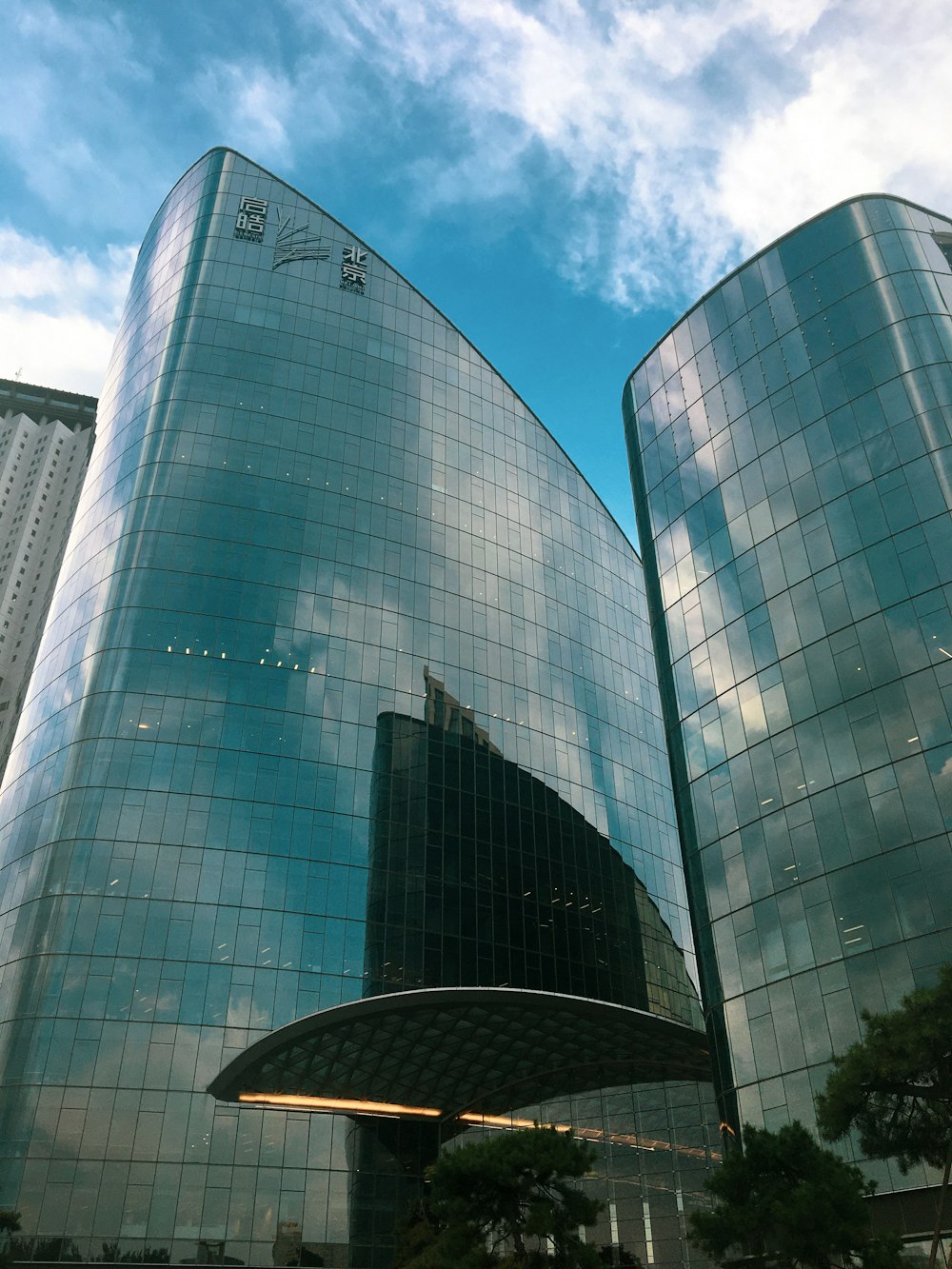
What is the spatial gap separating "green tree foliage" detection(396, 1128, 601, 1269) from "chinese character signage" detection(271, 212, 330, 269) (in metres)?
70.3

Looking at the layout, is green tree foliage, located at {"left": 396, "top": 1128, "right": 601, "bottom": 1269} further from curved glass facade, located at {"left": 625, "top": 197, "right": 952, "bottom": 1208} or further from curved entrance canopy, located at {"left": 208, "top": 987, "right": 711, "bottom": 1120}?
curved entrance canopy, located at {"left": 208, "top": 987, "right": 711, "bottom": 1120}

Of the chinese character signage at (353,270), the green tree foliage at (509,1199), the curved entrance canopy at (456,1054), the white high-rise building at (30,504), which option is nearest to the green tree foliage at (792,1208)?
the green tree foliage at (509,1199)

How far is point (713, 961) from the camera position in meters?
43.3

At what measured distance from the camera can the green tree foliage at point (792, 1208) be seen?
25.0 m

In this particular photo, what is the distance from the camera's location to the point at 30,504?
6796 inches

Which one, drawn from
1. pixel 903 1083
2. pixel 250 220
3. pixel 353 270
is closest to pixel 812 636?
pixel 903 1083

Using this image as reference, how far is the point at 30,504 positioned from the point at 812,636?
521 feet

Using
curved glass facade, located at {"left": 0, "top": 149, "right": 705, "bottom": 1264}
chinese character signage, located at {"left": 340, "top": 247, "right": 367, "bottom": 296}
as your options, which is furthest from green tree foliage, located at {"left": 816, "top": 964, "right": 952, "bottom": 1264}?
chinese character signage, located at {"left": 340, "top": 247, "right": 367, "bottom": 296}

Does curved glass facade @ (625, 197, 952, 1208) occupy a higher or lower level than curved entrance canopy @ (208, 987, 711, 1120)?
higher

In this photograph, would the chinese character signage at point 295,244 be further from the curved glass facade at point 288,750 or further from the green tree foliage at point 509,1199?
the green tree foliage at point 509,1199

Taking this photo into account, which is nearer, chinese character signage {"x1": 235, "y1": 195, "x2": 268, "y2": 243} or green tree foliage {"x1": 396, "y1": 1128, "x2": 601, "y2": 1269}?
green tree foliage {"x1": 396, "y1": 1128, "x2": 601, "y2": 1269}

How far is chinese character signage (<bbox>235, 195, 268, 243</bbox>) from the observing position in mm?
83750

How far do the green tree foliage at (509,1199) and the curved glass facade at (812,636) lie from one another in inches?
364

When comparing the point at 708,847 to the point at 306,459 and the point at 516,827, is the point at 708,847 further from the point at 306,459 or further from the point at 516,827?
the point at 306,459
